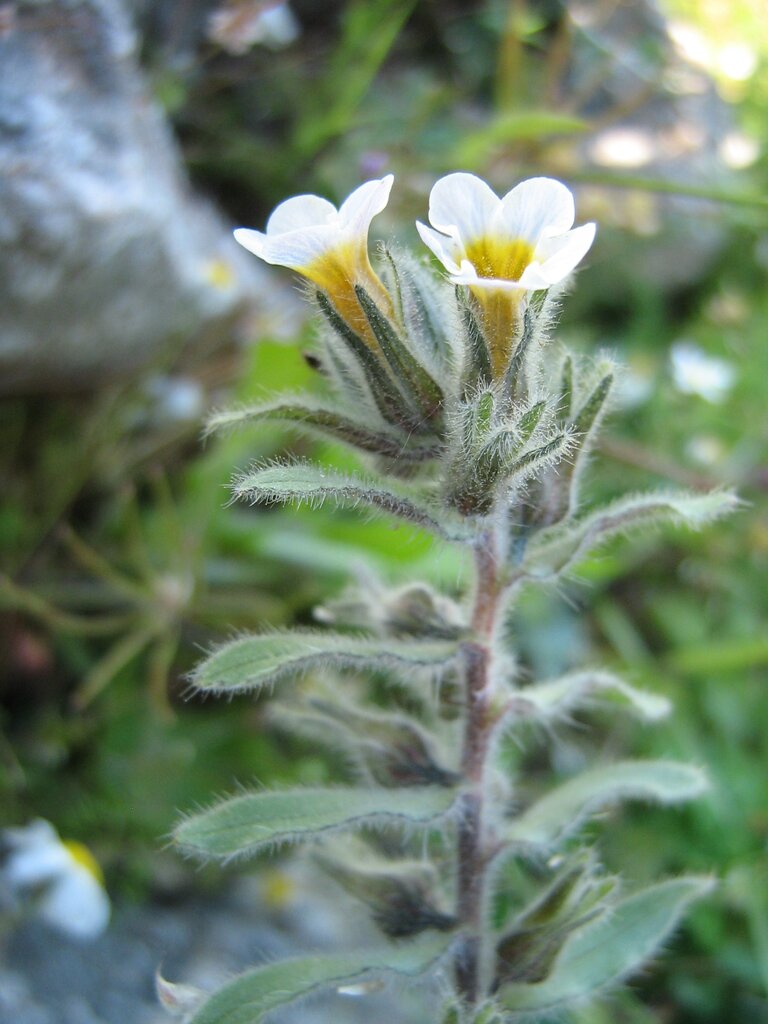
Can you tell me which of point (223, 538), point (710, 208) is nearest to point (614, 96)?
point (710, 208)

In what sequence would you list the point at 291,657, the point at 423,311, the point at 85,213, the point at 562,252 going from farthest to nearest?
1. the point at 85,213
2. the point at 423,311
3. the point at 291,657
4. the point at 562,252

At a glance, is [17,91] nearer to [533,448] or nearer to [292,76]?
[292,76]

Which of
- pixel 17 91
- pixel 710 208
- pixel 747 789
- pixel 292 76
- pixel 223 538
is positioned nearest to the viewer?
pixel 17 91

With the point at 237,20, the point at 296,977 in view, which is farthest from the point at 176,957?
the point at 237,20

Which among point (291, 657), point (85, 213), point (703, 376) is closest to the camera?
point (291, 657)

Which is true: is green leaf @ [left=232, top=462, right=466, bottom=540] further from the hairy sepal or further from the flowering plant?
the hairy sepal

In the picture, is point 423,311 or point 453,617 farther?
point 453,617

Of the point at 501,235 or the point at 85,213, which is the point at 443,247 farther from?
the point at 85,213
